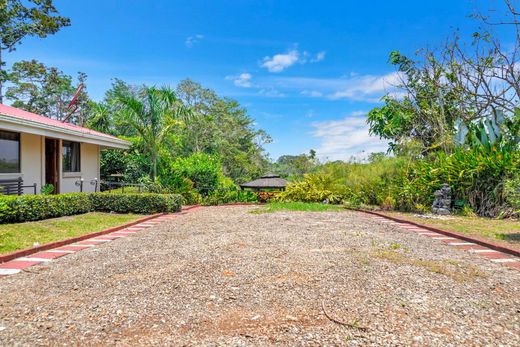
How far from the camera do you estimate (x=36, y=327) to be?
2.53 meters

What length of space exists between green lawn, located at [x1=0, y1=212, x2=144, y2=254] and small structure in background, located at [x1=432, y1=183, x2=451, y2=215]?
8885mm

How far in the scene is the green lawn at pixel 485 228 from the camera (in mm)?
5902

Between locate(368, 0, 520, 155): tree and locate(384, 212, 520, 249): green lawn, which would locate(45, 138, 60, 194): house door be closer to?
locate(384, 212, 520, 249): green lawn

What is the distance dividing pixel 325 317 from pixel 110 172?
16677 mm

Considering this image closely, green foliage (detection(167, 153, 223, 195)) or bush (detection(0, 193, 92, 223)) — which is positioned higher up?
green foliage (detection(167, 153, 223, 195))

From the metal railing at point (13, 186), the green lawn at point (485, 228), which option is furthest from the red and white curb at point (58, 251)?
the green lawn at point (485, 228)

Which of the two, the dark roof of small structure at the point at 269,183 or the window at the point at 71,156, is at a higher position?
the window at the point at 71,156

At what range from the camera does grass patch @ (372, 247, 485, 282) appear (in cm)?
383

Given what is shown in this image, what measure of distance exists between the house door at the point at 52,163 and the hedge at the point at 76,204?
2.20 metres

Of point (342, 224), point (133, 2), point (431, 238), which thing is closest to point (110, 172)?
point (133, 2)

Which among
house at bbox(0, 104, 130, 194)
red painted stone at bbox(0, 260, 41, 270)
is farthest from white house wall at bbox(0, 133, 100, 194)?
red painted stone at bbox(0, 260, 41, 270)

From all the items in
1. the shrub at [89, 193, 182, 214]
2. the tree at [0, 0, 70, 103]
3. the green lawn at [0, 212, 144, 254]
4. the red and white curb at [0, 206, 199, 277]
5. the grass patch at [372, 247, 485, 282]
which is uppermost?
the tree at [0, 0, 70, 103]

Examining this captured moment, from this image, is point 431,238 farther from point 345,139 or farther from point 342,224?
point 345,139

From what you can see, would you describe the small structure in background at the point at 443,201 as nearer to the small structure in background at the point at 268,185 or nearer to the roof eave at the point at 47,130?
the small structure in background at the point at 268,185
